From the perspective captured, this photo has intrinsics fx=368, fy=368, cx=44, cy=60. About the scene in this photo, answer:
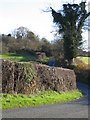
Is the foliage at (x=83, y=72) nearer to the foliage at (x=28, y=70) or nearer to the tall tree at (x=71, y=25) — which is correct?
the tall tree at (x=71, y=25)

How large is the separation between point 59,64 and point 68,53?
11.5 ft

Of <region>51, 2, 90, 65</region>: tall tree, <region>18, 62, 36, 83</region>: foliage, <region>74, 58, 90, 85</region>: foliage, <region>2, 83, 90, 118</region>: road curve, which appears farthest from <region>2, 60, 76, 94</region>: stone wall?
<region>51, 2, 90, 65</region>: tall tree

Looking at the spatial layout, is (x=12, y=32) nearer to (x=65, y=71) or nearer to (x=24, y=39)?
(x=24, y=39)

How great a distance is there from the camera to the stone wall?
2114cm


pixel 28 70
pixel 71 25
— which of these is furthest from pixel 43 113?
pixel 71 25

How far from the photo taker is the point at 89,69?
5453cm

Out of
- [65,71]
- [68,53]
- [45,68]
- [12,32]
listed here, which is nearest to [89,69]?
[68,53]

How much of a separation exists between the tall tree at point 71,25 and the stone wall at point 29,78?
2608 cm

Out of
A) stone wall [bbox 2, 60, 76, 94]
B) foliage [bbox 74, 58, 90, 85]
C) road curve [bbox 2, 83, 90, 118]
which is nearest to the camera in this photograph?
road curve [bbox 2, 83, 90, 118]

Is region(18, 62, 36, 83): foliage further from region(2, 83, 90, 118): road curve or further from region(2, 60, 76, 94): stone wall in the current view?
region(2, 83, 90, 118): road curve

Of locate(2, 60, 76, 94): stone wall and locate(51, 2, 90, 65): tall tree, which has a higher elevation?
locate(51, 2, 90, 65): tall tree

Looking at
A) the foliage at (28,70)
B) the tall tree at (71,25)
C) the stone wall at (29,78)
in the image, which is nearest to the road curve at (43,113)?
the stone wall at (29,78)

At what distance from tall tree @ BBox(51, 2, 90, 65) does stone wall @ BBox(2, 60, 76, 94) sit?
26.1 metres

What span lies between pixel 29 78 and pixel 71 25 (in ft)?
114
